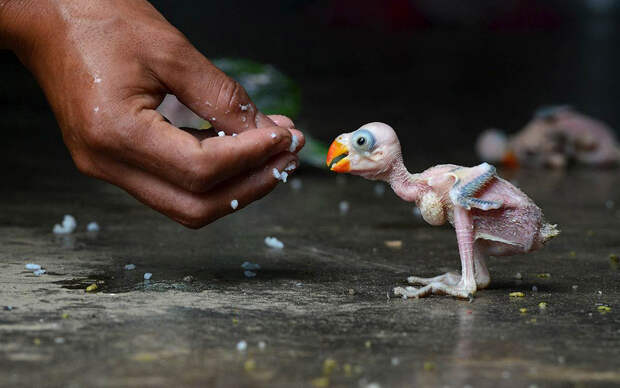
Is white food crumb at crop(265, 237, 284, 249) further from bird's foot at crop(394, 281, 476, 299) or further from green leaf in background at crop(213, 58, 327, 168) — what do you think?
green leaf in background at crop(213, 58, 327, 168)

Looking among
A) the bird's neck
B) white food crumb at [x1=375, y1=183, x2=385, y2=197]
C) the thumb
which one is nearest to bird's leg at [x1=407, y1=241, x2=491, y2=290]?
the bird's neck

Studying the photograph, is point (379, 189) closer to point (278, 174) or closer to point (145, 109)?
point (278, 174)

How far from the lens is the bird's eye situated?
9.78ft

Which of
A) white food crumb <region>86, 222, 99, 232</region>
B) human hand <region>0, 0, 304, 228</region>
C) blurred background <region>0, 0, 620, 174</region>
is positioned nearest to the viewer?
human hand <region>0, 0, 304, 228</region>

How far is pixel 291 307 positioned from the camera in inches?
110

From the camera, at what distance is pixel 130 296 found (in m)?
2.87

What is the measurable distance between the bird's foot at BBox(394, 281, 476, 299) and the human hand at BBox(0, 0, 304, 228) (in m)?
0.52

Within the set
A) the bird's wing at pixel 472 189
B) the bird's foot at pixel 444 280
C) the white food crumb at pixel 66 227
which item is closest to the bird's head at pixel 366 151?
the bird's wing at pixel 472 189

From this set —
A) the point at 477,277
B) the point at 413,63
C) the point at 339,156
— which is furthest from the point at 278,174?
the point at 413,63

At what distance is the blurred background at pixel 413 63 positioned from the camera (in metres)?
7.84

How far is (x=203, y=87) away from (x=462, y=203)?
86cm

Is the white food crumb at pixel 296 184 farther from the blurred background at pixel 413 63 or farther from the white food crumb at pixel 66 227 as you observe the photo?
the white food crumb at pixel 66 227

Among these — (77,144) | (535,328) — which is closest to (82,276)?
(77,144)

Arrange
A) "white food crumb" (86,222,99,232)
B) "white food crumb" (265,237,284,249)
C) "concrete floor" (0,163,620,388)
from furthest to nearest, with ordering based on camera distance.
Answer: "white food crumb" (86,222,99,232) < "white food crumb" (265,237,284,249) < "concrete floor" (0,163,620,388)
